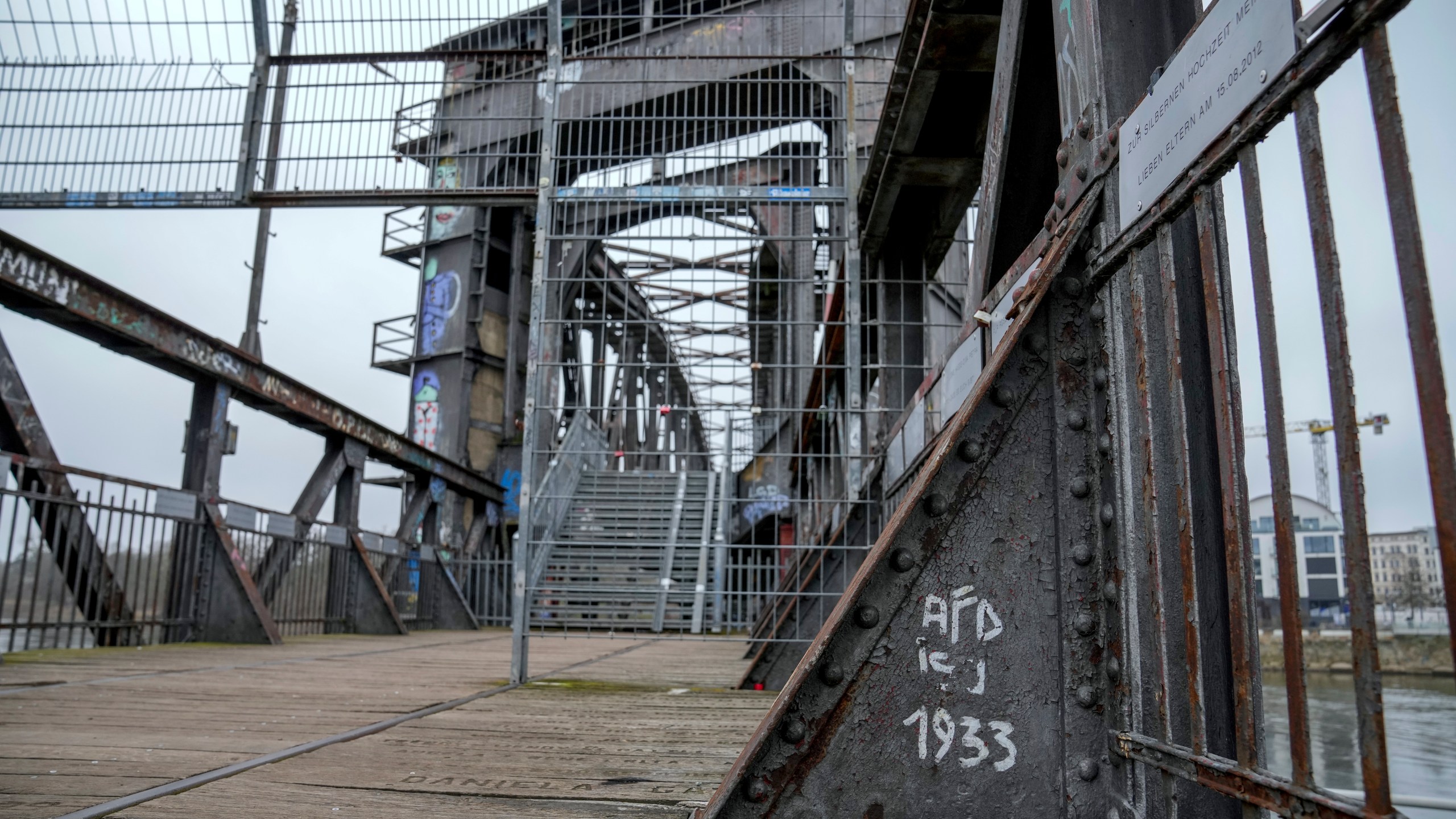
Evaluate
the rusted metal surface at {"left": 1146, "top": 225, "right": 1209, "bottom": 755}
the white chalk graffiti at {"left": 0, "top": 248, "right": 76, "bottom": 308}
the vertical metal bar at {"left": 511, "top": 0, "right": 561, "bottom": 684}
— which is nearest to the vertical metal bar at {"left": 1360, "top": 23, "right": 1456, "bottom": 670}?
the rusted metal surface at {"left": 1146, "top": 225, "right": 1209, "bottom": 755}

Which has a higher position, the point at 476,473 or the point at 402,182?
the point at 402,182

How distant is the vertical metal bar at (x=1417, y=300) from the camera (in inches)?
35.7

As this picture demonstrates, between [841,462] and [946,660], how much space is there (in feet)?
26.3

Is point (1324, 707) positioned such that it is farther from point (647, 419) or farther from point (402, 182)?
point (402, 182)

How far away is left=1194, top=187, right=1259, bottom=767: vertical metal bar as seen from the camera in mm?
1360

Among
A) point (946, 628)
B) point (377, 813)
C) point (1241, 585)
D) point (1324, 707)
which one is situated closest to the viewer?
point (1241, 585)

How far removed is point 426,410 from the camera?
62.3 ft

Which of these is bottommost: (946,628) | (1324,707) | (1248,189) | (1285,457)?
(1324,707)

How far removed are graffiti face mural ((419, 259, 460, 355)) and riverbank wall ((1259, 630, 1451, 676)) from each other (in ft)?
143

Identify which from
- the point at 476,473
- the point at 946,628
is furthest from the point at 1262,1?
the point at 476,473

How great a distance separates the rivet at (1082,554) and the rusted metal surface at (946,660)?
0.14 feet

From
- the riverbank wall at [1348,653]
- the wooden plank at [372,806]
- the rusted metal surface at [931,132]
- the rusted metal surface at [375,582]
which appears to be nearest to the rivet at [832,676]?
the wooden plank at [372,806]

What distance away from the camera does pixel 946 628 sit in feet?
5.64

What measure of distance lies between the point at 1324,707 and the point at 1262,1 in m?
52.5
